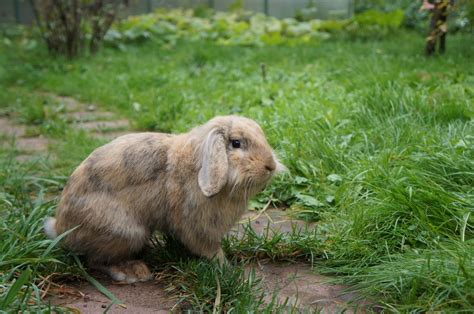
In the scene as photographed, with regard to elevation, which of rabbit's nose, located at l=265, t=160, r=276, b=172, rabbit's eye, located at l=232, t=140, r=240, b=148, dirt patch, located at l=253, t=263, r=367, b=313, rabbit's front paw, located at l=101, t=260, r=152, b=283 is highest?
rabbit's eye, located at l=232, t=140, r=240, b=148

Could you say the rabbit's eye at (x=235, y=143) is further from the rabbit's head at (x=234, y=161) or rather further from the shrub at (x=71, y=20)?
the shrub at (x=71, y=20)

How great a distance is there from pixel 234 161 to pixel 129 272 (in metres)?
0.79

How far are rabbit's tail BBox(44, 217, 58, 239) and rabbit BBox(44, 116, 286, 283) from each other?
0.01m

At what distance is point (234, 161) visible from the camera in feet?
8.80

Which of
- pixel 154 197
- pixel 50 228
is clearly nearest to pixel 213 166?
pixel 154 197

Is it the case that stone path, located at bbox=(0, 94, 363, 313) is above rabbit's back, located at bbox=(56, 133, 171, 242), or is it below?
below

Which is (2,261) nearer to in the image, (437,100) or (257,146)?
(257,146)

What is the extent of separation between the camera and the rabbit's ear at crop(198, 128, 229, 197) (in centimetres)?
261

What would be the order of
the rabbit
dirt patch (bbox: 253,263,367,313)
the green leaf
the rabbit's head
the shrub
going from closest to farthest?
the green leaf → dirt patch (bbox: 253,263,367,313) → the rabbit's head → the rabbit → the shrub

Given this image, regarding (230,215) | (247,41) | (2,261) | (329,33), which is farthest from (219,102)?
(329,33)

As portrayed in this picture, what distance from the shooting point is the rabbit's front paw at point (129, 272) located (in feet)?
9.18

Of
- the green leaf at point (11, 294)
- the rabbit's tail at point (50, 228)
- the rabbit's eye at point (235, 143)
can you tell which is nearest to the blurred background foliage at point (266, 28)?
the rabbit's tail at point (50, 228)

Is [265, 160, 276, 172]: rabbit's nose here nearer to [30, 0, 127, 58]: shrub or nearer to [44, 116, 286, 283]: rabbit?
[44, 116, 286, 283]: rabbit

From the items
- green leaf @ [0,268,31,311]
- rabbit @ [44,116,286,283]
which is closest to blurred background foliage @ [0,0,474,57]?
rabbit @ [44,116,286,283]
